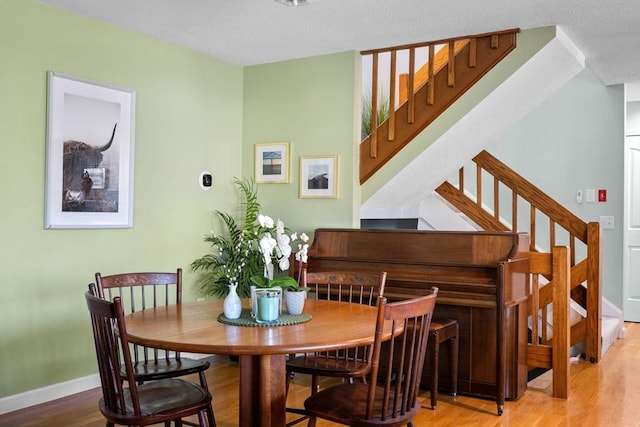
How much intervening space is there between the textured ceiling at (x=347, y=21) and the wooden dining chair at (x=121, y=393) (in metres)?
2.06

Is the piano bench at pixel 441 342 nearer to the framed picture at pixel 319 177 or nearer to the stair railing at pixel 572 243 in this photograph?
the stair railing at pixel 572 243

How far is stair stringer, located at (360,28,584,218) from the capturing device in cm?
419

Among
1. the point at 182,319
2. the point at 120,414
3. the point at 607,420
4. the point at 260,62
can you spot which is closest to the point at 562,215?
the point at 607,420

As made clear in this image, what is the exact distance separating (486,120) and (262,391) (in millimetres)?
2875

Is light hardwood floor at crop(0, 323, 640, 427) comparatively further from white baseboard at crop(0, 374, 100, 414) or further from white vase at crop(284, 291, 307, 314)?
white vase at crop(284, 291, 307, 314)

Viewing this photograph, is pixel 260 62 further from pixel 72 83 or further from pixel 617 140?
pixel 617 140

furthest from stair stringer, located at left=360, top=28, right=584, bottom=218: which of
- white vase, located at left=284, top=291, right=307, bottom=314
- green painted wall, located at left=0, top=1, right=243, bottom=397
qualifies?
white vase, located at left=284, top=291, right=307, bottom=314

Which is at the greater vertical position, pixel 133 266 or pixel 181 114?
pixel 181 114

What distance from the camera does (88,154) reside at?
12.7 feet

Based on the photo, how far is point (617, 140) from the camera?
6098 mm

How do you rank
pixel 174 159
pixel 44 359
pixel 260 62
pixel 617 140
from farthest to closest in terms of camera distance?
1. pixel 617 140
2. pixel 260 62
3. pixel 174 159
4. pixel 44 359

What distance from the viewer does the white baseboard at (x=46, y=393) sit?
11.4 ft

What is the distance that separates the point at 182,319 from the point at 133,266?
5.99ft

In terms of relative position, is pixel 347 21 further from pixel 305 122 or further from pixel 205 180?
pixel 205 180
